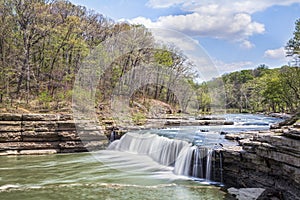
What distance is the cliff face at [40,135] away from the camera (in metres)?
13.3

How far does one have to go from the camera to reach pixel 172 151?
1163cm

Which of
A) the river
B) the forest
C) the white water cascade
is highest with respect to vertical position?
the forest

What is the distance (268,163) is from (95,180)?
16.9 ft

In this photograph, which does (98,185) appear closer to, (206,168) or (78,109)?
(206,168)

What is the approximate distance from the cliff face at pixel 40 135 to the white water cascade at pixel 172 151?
193 cm

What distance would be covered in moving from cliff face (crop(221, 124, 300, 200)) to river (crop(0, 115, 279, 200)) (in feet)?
2.32

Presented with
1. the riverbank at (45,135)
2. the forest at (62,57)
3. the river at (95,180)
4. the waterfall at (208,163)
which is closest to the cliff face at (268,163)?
the waterfall at (208,163)

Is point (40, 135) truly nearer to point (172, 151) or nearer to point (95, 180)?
point (95, 180)

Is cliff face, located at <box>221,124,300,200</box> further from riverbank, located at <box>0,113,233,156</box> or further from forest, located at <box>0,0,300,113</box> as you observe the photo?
forest, located at <box>0,0,300,113</box>

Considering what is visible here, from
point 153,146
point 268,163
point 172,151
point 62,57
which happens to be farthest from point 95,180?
point 62,57

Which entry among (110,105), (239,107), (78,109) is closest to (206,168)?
(78,109)

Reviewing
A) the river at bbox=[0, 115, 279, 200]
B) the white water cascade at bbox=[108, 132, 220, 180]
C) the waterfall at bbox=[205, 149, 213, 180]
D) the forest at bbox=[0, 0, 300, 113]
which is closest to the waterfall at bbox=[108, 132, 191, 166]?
the white water cascade at bbox=[108, 132, 220, 180]

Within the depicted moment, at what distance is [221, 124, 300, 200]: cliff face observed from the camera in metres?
6.64

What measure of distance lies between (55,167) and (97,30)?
17.0m
